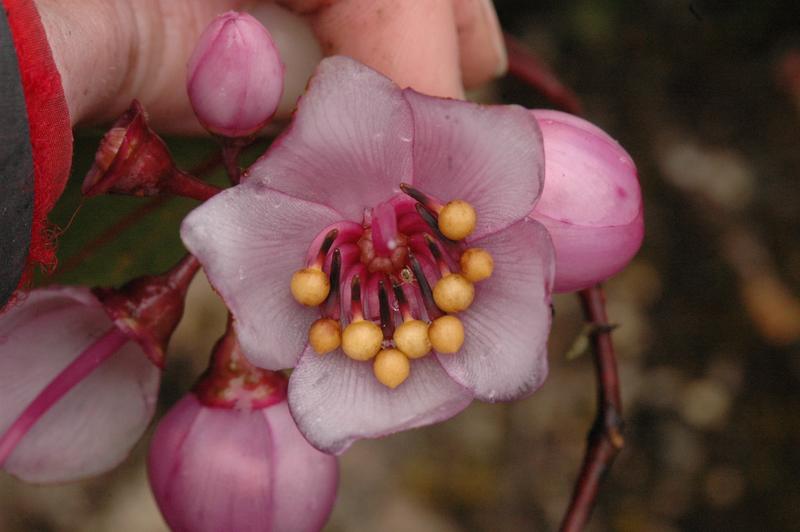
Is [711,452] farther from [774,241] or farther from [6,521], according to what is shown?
[6,521]

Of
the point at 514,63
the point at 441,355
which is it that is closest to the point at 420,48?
the point at 441,355

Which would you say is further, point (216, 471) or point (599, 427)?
point (599, 427)

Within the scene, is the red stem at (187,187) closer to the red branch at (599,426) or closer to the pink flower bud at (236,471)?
the pink flower bud at (236,471)

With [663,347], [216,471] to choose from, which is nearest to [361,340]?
[216,471]

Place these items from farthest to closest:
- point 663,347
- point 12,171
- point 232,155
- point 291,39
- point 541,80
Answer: point 663,347 < point 541,80 < point 291,39 < point 232,155 < point 12,171

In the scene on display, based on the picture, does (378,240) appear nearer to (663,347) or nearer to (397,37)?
(397,37)
